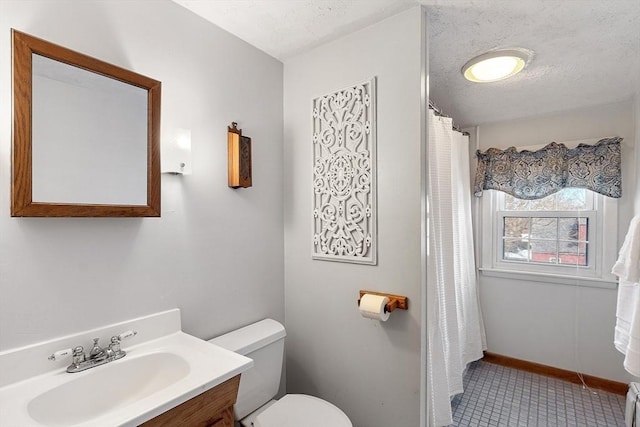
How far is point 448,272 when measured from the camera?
2.04 meters

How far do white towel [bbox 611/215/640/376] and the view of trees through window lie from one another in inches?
30.5

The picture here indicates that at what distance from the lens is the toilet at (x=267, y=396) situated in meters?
1.39

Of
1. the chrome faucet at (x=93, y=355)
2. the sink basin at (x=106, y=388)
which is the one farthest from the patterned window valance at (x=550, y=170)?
the chrome faucet at (x=93, y=355)

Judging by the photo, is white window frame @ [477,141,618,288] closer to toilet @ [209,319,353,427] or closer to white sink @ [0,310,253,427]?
toilet @ [209,319,353,427]

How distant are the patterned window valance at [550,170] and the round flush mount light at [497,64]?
1.16m

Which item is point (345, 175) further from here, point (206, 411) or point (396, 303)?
point (206, 411)

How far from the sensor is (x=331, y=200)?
1706 mm

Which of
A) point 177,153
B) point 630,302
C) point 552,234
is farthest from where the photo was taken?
point 552,234

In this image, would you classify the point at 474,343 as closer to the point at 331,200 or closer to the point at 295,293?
the point at 295,293

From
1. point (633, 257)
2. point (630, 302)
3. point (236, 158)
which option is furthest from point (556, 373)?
point (236, 158)

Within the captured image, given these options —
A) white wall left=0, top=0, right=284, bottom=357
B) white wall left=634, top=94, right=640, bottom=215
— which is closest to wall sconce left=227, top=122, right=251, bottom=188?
white wall left=0, top=0, right=284, bottom=357

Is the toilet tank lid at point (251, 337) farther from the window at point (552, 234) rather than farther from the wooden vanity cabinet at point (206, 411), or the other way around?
the window at point (552, 234)

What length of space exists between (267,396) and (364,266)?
2.76 ft

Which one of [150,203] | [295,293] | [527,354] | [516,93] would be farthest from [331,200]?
[527,354]
